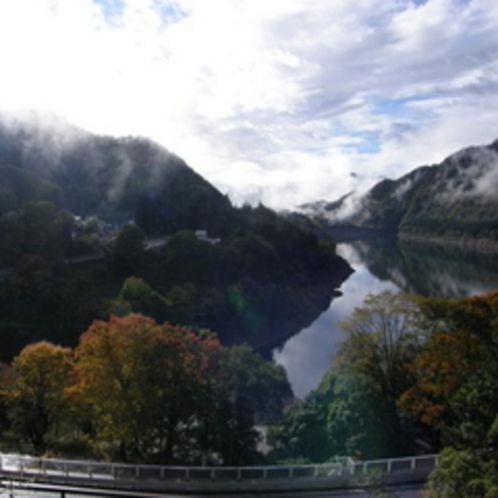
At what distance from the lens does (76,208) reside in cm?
6906

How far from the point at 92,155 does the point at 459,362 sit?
2747 inches

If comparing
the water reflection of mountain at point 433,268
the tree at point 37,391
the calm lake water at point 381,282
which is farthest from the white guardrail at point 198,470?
the water reflection of mountain at point 433,268

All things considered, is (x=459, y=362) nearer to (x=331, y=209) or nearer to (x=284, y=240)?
(x=284, y=240)

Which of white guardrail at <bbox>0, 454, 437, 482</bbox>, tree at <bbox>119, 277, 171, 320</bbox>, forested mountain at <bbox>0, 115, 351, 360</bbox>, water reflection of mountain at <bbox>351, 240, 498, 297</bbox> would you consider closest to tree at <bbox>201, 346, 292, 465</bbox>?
white guardrail at <bbox>0, 454, 437, 482</bbox>

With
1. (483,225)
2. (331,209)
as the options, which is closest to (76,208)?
(483,225)

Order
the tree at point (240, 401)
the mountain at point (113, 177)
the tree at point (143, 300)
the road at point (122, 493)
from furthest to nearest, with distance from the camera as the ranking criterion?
1. the mountain at point (113, 177)
2. the tree at point (143, 300)
3. the tree at point (240, 401)
4. the road at point (122, 493)

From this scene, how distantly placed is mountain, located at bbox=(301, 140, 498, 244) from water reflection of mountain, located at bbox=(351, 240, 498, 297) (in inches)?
376

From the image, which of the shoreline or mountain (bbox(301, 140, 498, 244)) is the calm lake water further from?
mountain (bbox(301, 140, 498, 244))

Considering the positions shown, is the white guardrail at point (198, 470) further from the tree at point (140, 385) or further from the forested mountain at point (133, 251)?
the forested mountain at point (133, 251)

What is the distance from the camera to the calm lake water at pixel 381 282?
31820 mm

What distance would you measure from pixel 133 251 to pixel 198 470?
105 feet

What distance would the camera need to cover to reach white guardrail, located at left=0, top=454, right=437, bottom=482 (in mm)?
11250

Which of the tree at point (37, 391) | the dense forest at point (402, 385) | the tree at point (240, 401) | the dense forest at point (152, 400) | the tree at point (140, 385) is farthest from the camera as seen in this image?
the tree at point (37, 391)

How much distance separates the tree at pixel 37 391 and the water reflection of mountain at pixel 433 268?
4076cm
